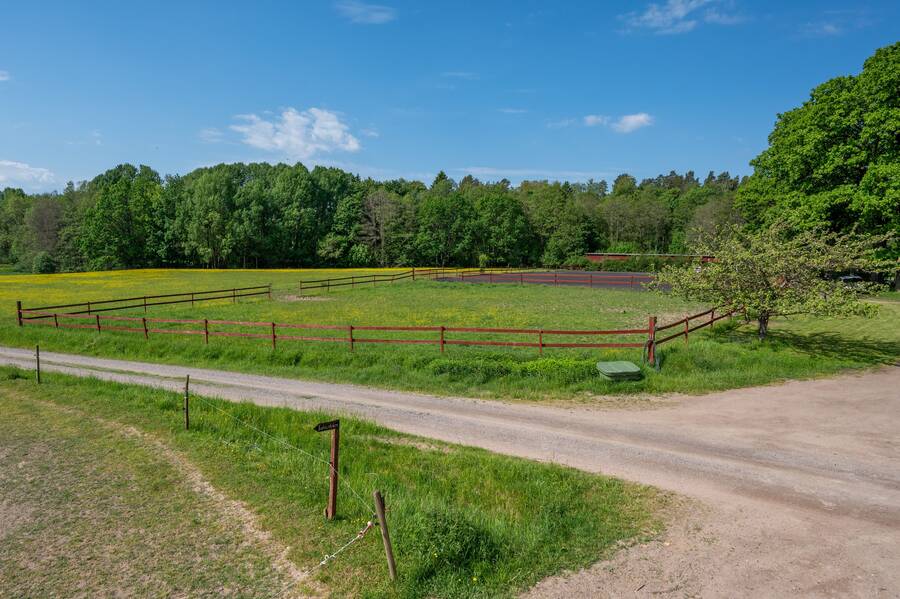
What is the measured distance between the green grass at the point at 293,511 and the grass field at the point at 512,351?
15.8ft

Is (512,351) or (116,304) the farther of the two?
(116,304)

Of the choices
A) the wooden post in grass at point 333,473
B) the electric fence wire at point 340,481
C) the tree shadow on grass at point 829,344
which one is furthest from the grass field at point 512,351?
→ the wooden post in grass at point 333,473

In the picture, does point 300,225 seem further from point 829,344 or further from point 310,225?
point 829,344

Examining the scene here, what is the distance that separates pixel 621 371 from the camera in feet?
45.4

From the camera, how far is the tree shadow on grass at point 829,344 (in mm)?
16505

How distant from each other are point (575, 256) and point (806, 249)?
66087 mm

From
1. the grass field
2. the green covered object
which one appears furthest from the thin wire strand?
the green covered object

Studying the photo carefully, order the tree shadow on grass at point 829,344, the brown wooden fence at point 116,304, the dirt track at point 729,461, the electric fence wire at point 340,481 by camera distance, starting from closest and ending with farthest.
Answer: the dirt track at point 729,461 → the electric fence wire at point 340,481 → the tree shadow on grass at point 829,344 → the brown wooden fence at point 116,304

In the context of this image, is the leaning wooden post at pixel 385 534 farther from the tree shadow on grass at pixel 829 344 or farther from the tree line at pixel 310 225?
the tree line at pixel 310 225

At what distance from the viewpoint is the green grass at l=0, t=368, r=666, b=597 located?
19.5 ft

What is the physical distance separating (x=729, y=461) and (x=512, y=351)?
28.4 ft

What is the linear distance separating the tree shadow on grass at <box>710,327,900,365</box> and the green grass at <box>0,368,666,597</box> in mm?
12997

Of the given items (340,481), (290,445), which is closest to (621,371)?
(340,481)

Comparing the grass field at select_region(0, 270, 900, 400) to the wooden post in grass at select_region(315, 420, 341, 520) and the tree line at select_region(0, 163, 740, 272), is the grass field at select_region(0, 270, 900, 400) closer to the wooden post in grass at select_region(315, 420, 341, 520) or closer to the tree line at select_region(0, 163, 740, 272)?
the wooden post in grass at select_region(315, 420, 341, 520)
